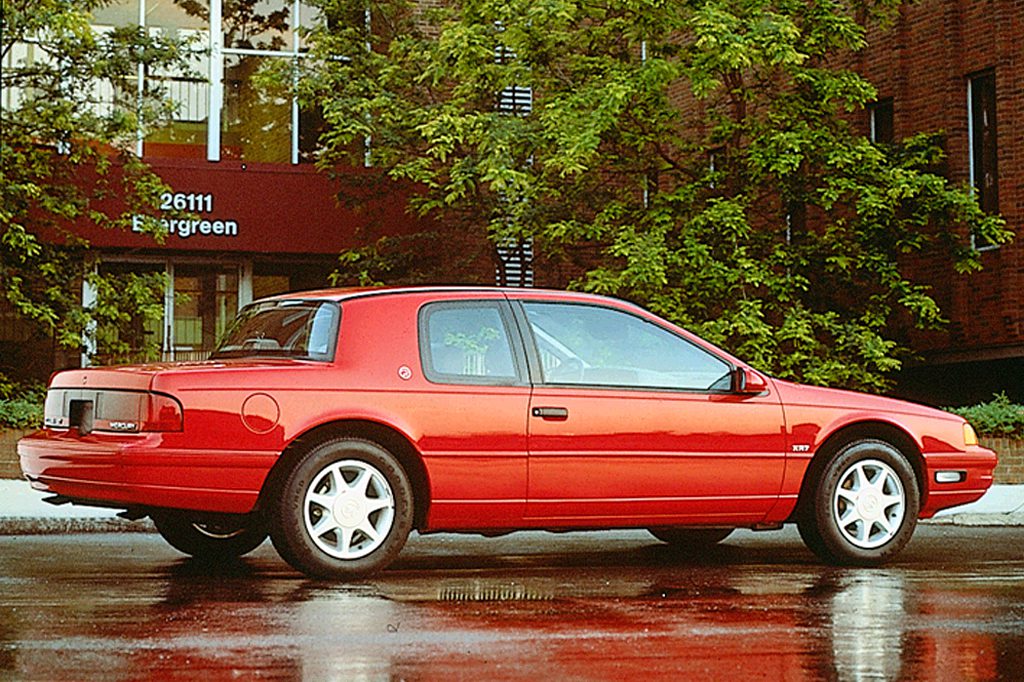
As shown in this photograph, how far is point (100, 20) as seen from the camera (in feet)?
80.8

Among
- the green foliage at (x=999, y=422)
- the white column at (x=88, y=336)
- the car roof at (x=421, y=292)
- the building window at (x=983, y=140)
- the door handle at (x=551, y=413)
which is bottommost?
the green foliage at (x=999, y=422)

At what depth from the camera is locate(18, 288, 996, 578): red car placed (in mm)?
8789

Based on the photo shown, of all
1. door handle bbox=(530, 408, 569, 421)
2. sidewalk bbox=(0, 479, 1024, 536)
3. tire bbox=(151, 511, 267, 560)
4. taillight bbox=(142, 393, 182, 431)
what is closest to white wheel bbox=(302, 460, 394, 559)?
taillight bbox=(142, 393, 182, 431)

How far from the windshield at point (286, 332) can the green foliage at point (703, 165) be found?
8.78 meters

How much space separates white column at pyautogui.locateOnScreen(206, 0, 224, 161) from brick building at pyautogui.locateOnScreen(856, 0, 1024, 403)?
30.4ft

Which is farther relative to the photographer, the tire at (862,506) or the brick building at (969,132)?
the brick building at (969,132)

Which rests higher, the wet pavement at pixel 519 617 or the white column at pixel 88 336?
the white column at pixel 88 336

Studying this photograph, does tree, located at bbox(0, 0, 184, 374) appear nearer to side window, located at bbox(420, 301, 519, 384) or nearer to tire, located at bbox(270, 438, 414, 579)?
side window, located at bbox(420, 301, 519, 384)

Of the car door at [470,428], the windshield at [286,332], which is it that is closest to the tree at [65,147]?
the windshield at [286,332]

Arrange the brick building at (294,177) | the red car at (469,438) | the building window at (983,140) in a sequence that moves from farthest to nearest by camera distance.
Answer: the brick building at (294,177) < the building window at (983,140) < the red car at (469,438)

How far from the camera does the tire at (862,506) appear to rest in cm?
1003

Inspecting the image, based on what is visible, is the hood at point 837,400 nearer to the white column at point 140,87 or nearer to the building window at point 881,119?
the white column at point 140,87

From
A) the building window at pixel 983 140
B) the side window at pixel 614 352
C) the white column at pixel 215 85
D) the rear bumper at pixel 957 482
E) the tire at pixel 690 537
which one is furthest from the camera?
the white column at pixel 215 85

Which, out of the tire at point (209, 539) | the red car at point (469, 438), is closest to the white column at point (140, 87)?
the tire at point (209, 539)
